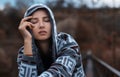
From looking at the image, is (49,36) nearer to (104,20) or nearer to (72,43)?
(72,43)

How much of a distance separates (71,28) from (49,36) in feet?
64.4

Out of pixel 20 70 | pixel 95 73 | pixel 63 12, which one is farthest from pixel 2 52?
pixel 20 70

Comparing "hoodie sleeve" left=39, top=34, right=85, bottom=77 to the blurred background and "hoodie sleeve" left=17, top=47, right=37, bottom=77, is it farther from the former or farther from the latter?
the blurred background

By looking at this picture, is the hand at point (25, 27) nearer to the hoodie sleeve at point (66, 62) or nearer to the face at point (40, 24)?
the face at point (40, 24)

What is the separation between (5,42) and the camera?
24.4m

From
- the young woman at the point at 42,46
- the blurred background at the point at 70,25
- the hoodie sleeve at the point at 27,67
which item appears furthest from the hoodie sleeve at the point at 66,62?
the blurred background at the point at 70,25

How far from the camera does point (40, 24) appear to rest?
185 centimetres

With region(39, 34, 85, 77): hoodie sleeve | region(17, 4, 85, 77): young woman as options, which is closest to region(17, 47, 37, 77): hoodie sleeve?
region(17, 4, 85, 77): young woman

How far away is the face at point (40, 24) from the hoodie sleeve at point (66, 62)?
7cm

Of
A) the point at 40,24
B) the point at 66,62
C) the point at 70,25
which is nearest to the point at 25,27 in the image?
the point at 40,24

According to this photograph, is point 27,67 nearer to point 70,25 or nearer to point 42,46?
point 42,46

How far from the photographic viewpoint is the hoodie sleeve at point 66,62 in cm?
174

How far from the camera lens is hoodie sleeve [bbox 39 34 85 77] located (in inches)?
68.4

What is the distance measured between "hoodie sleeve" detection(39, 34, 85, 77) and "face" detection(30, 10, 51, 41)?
7 centimetres
